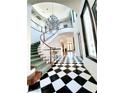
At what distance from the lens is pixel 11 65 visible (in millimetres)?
668

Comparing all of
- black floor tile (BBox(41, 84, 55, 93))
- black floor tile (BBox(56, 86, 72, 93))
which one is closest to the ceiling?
black floor tile (BBox(41, 84, 55, 93))

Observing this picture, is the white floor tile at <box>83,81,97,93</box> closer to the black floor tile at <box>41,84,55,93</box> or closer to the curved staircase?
the black floor tile at <box>41,84,55,93</box>

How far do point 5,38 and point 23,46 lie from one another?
0.17 meters

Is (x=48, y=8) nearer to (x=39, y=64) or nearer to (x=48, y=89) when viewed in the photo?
(x=39, y=64)

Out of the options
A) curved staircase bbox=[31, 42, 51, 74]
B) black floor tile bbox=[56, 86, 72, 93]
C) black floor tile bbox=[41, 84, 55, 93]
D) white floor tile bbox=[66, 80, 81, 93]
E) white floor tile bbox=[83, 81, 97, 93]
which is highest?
curved staircase bbox=[31, 42, 51, 74]

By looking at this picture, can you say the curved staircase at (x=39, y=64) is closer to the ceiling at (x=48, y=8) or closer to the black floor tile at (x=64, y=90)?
the black floor tile at (x=64, y=90)

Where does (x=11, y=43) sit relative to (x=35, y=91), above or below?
above

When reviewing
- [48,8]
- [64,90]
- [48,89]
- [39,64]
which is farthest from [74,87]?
[48,8]

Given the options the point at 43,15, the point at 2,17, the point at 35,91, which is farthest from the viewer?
the point at 43,15
